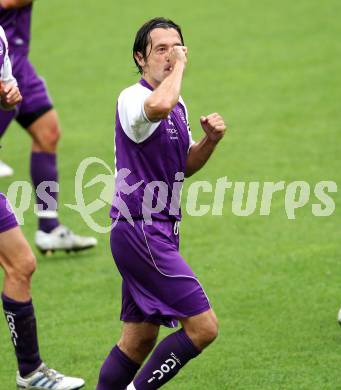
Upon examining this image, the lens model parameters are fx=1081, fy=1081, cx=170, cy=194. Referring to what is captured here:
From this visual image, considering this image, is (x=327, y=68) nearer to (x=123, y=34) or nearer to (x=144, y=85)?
(x=123, y=34)

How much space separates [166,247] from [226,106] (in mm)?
7661

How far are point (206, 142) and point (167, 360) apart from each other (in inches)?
42.0

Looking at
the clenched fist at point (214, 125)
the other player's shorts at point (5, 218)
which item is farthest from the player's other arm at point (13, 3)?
the clenched fist at point (214, 125)

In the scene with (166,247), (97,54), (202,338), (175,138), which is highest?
(175,138)

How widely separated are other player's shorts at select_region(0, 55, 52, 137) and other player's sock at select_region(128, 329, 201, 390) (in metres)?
3.61

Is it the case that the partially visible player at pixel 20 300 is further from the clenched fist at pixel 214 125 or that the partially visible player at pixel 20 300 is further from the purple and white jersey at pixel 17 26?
the purple and white jersey at pixel 17 26

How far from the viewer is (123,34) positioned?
1567cm

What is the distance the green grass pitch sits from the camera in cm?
641

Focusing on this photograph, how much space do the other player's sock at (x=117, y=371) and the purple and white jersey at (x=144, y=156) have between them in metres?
0.73

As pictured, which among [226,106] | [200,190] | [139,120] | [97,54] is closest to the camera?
[139,120]

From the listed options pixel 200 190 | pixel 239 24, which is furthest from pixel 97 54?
pixel 200 190

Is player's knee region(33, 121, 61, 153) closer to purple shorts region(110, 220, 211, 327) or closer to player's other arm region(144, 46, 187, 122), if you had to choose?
purple shorts region(110, 220, 211, 327)

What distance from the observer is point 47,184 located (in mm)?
8570

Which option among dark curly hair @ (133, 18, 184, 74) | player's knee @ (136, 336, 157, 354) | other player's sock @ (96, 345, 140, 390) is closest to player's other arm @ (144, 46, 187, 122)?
dark curly hair @ (133, 18, 184, 74)
